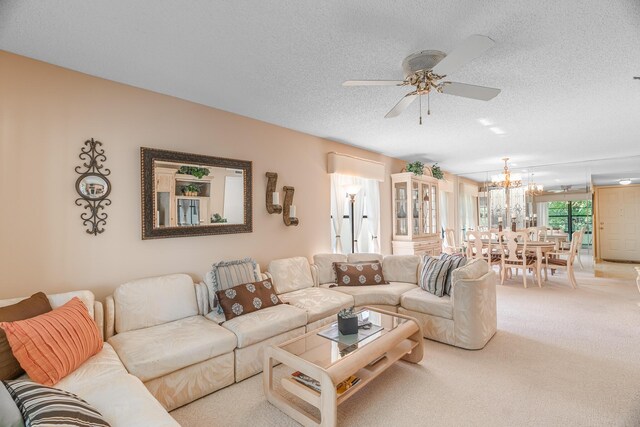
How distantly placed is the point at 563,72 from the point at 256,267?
10.6ft

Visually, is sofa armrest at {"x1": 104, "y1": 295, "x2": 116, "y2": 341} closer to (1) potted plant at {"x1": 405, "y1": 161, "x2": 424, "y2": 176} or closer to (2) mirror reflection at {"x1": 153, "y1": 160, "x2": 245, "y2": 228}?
(2) mirror reflection at {"x1": 153, "y1": 160, "x2": 245, "y2": 228}

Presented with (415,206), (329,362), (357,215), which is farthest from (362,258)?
(329,362)

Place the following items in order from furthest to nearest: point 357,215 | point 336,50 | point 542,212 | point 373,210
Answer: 1. point 542,212
2. point 373,210
3. point 357,215
4. point 336,50

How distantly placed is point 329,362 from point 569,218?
763cm

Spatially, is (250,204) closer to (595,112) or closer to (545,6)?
(545,6)

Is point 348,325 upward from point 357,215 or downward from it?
downward

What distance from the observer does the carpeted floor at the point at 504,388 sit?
1.94 metres

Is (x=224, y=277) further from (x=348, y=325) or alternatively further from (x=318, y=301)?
(x=348, y=325)

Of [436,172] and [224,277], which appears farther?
[436,172]

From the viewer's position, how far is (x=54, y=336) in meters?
1.69

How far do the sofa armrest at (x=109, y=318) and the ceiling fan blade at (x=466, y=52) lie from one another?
287 cm

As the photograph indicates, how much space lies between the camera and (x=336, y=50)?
2.05m

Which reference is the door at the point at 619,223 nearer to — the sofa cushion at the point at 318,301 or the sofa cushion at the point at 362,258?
the sofa cushion at the point at 362,258

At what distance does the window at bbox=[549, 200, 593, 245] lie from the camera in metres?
6.78
